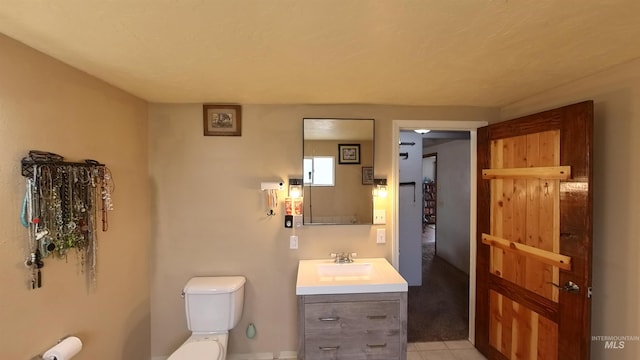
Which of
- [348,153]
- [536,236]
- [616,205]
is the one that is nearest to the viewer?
[616,205]

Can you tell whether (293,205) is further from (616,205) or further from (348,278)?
(616,205)

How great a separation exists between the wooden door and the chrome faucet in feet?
3.73

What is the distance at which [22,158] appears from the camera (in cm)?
131

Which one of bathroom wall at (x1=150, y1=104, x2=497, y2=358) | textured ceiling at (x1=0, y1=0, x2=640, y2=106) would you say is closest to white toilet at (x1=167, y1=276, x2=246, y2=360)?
bathroom wall at (x1=150, y1=104, x2=497, y2=358)

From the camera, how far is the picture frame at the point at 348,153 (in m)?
2.43

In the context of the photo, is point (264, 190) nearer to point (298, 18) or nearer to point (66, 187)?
point (66, 187)

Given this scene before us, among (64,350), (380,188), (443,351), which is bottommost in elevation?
(443,351)

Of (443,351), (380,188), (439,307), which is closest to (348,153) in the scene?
(380,188)

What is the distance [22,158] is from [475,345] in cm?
352

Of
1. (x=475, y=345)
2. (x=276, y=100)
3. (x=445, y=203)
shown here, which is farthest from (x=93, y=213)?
(x=445, y=203)

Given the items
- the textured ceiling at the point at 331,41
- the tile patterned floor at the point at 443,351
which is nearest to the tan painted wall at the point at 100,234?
the textured ceiling at the point at 331,41

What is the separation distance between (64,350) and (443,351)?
2.77 meters

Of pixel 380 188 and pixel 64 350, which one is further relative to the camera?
pixel 380 188

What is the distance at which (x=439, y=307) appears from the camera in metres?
3.34
